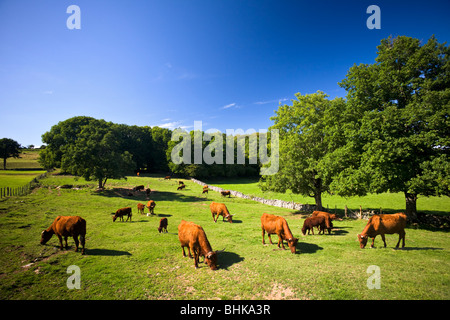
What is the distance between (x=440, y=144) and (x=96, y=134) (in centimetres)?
4425

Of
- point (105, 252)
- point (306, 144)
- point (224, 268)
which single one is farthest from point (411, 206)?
point (105, 252)

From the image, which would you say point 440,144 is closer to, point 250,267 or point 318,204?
point 318,204

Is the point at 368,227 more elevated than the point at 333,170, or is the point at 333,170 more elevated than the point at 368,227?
the point at 333,170

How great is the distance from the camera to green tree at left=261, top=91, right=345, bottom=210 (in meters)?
20.4

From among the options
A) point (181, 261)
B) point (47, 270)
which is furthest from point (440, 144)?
point (47, 270)

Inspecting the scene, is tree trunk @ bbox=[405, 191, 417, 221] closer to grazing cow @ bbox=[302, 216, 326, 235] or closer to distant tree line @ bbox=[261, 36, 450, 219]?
distant tree line @ bbox=[261, 36, 450, 219]

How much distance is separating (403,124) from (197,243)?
63.3 feet

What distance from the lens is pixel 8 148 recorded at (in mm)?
67000

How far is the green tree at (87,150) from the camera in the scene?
3023 centimetres

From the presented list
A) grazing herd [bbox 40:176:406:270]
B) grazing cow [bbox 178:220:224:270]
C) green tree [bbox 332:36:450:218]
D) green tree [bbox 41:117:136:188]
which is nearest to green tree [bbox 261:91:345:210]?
green tree [bbox 332:36:450:218]

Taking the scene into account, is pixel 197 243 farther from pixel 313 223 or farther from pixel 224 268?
pixel 313 223

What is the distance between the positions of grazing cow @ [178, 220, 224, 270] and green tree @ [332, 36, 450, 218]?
558 inches

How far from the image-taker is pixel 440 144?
13805 millimetres
